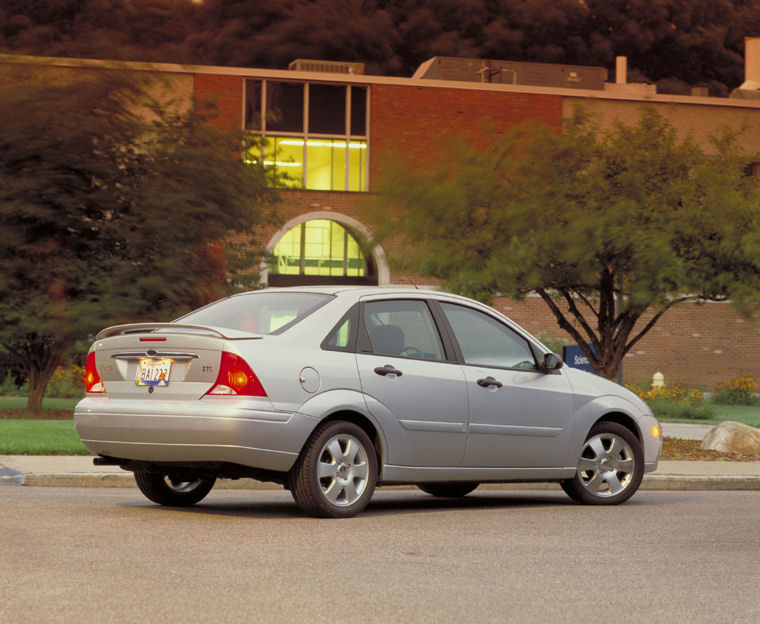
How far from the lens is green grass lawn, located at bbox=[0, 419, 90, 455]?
1567cm

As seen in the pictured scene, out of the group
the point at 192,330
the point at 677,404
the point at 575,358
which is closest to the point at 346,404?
the point at 192,330

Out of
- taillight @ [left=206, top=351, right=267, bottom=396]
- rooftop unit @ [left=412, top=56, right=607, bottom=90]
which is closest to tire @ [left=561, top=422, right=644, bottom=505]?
taillight @ [left=206, top=351, right=267, bottom=396]

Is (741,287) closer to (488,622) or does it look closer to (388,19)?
(488,622)

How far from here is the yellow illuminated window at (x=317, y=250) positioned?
2100 inches

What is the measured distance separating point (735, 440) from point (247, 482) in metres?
8.69

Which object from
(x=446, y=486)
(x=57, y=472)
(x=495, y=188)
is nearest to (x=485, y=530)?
(x=446, y=486)

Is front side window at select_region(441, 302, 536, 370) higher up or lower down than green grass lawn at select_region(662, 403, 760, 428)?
higher up

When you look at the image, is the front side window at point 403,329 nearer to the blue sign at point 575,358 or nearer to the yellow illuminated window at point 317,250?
the blue sign at point 575,358

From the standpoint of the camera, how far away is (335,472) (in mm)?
9773

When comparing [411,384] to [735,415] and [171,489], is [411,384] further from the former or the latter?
[735,415]

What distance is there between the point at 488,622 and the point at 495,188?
14445 millimetres

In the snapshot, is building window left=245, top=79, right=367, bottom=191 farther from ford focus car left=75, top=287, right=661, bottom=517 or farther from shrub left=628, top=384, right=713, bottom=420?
ford focus car left=75, top=287, right=661, bottom=517

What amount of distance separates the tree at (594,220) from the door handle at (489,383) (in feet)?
26.1

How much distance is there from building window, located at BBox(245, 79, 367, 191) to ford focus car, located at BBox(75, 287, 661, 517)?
41.4 m
